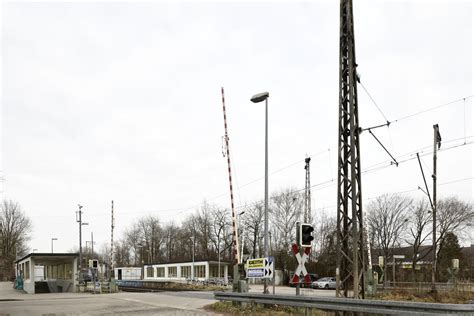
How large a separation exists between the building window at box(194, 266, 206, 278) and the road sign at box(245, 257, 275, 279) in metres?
41.6

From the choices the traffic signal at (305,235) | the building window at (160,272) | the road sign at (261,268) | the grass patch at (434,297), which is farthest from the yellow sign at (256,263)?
the building window at (160,272)

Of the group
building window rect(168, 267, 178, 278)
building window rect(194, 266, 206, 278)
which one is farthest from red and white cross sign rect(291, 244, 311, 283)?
building window rect(168, 267, 178, 278)

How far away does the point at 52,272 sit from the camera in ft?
177

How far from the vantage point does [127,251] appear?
119 metres

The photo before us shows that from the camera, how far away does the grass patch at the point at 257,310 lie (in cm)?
1545

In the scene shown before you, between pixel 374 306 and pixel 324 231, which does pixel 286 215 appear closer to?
pixel 324 231

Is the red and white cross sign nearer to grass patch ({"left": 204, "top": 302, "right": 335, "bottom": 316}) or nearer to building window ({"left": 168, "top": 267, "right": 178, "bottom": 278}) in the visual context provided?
grass patch ({"left": 204, "top": 302, "right": 335, "bottom": 316})

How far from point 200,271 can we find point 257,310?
45.0m

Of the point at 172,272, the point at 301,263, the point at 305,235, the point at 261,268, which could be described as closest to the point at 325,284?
the point at 172,272

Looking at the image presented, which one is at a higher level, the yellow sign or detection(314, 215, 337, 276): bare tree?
the yellow sign

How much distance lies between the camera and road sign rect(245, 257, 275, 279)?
1730 cm

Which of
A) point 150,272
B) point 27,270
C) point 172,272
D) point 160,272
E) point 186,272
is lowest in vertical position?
point 150,272

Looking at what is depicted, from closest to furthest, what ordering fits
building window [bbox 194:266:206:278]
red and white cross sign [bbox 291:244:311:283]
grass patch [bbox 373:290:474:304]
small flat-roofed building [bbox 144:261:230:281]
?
red and white cross sign [bbox 291:244:311:283]
grass patch [bbox 373:290:474:304]
small flat-roofed building [bbox 144:261:230:281]
building window [bbox 194:266:206:278]

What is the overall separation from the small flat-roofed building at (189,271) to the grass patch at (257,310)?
36.9 meters
